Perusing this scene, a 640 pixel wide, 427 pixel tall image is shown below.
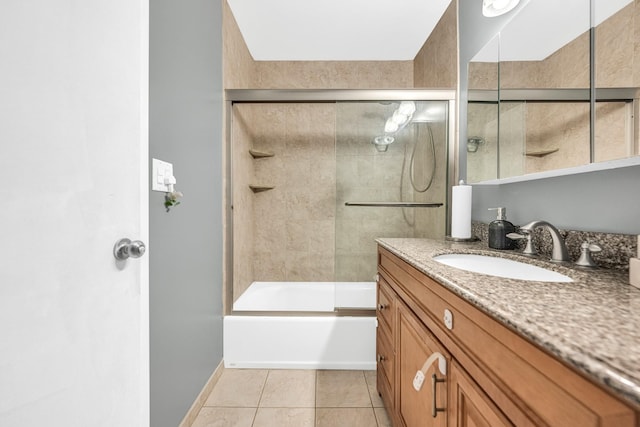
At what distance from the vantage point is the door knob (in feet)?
2.59

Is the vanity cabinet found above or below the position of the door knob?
below

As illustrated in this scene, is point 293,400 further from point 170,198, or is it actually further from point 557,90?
point 557,90

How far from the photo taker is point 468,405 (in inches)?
25.8

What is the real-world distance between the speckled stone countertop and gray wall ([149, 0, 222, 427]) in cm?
105

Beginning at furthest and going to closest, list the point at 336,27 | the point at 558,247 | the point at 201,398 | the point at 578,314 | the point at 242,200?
the point at 242,200
the point at 336,27
the point at 201,398
the point at 558,247
the point at 578,314

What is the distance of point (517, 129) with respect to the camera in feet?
4.06

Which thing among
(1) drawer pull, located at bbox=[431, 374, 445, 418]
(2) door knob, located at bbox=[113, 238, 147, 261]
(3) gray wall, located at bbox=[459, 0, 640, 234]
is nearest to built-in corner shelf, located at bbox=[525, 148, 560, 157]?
(3) gray wall, located at bbox=[459, 0, 640, 234]

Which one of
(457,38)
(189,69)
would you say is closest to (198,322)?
(189,69)

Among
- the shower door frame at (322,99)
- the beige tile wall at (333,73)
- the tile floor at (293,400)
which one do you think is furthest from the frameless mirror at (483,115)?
the tile floor at (293,400)

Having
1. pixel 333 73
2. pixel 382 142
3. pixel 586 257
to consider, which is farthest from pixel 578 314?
pixel 333 73

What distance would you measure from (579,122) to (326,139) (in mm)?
2161

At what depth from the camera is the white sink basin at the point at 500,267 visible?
95cm

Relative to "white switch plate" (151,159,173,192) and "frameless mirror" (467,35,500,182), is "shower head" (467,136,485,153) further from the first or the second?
"white switch plate" (151,159,173,192)

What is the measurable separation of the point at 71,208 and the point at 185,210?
2.39 ft
